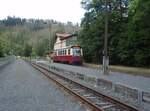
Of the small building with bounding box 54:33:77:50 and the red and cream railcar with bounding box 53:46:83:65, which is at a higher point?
the small building with bounding box 54:33:77:50

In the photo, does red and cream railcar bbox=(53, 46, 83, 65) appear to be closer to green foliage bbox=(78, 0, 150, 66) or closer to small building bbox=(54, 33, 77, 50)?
green foliage bbox=(78, 0, 150, 66)

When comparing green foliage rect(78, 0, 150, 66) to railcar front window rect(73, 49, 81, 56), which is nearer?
green foliage rect(78, 0, 150, 66)

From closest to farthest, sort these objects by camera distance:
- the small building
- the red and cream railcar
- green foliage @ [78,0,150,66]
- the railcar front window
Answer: green foliage @ [78,0,150,66] → the railcar front window → the red and cream railcar → the small building

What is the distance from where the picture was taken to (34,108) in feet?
40.2

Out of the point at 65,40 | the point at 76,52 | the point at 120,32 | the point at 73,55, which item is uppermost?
the point at 65,40

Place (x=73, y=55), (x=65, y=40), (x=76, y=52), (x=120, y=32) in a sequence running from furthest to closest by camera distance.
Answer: (x=65, y=40)
(x=76, y=52)
(x=73, y=55)
(x=120, y=32)

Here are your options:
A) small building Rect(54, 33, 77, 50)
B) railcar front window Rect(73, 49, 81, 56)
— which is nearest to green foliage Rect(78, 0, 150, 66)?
railcar front window Rect(73, 49, 81, 56)

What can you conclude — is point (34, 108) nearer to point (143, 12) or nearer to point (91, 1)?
point (143, 12)

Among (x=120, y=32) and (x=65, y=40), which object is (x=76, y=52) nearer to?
(x=120, y=32)

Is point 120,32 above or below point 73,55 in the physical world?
above

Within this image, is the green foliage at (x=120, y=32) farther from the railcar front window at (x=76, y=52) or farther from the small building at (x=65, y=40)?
the small building at (x=65, y=40)

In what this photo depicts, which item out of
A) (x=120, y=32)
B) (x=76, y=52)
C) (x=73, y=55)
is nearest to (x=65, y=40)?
(x=76, y=52)

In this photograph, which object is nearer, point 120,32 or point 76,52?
point 120,32

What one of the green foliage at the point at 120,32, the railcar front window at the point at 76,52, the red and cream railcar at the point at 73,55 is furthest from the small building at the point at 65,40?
the railcar front window at the point at 76,52
